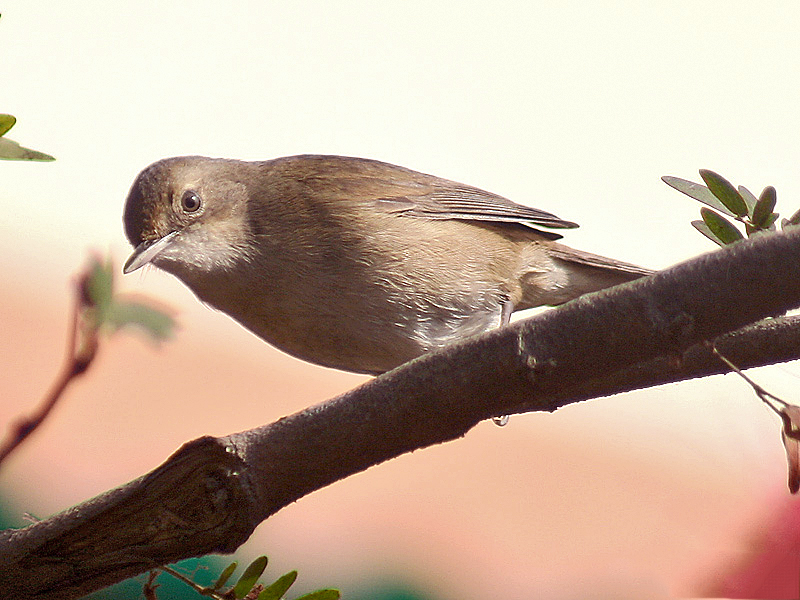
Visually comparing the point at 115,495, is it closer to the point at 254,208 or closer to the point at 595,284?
the point at 254,208

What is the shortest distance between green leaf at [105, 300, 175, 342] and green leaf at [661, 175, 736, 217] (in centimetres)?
98

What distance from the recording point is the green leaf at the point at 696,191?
A: 1697mm

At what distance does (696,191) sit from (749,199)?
0.10m

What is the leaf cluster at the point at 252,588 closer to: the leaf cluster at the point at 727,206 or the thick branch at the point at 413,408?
the thick branch at the point at 413,408

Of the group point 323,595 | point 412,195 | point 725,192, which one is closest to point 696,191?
point 725,192

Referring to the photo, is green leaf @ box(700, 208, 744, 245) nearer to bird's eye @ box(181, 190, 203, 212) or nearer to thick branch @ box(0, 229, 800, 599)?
thick branch @ box(0, 229, 800, 599)

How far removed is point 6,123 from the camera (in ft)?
4.08

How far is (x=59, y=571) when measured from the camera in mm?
1796

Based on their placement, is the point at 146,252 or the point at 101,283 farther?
the point at 146,252

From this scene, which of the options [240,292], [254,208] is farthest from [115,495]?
[254,208]

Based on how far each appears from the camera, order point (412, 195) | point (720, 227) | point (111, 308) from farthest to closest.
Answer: point (412, 195), point (720, 227), point (111, 308)

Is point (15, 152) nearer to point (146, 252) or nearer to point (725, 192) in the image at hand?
point (725, 192)

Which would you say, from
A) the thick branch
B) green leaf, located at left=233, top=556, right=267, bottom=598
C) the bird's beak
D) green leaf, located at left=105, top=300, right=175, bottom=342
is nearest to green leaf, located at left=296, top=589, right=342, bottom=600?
green leaf, located at left=233, top=556, right=267, bottom=598

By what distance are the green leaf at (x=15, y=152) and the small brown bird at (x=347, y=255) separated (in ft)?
5.61
